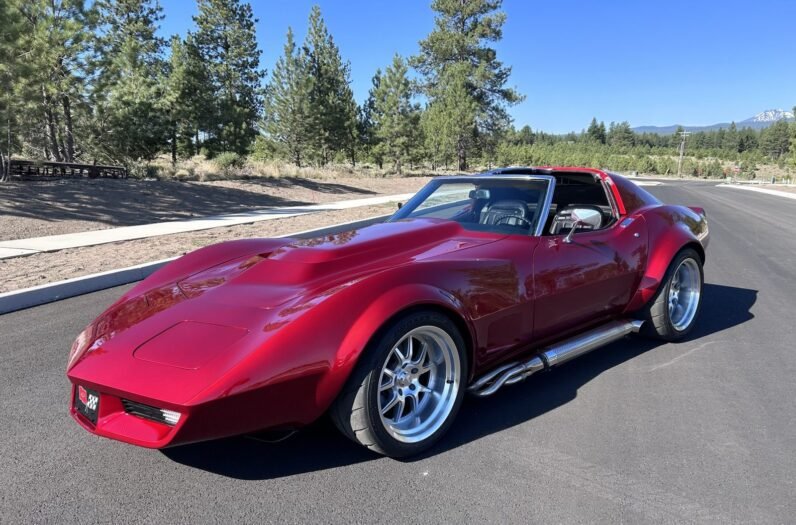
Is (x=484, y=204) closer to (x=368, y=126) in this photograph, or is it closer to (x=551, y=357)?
(x=551, y=357)

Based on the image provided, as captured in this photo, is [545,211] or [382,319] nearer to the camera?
[382,319]

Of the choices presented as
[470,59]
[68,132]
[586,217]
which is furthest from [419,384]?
[470,59]

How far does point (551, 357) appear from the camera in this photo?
10.6 ft

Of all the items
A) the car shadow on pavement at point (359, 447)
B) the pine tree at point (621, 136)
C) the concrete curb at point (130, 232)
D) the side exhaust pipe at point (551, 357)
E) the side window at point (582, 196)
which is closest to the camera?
the car shadow on pavement at point (359, 447)

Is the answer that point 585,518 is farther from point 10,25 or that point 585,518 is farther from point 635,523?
point 10,25

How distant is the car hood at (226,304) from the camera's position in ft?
7.32

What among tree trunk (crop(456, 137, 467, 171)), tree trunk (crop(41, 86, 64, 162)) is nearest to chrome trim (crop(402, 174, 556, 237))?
tree trunk (crop(41, 86, 64, 162))

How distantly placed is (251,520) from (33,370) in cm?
254

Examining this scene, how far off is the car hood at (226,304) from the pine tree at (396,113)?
3546cm

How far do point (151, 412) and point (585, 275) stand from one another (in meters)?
2.65

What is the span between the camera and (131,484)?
8.02ft

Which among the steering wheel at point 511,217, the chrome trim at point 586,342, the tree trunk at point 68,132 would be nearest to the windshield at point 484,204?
the steering wheel at point 511,217

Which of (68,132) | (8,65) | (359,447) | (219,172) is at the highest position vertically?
(8,65)

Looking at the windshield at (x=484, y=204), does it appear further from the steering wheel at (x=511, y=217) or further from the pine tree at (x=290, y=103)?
the pine tree at (x=290, y=103)
